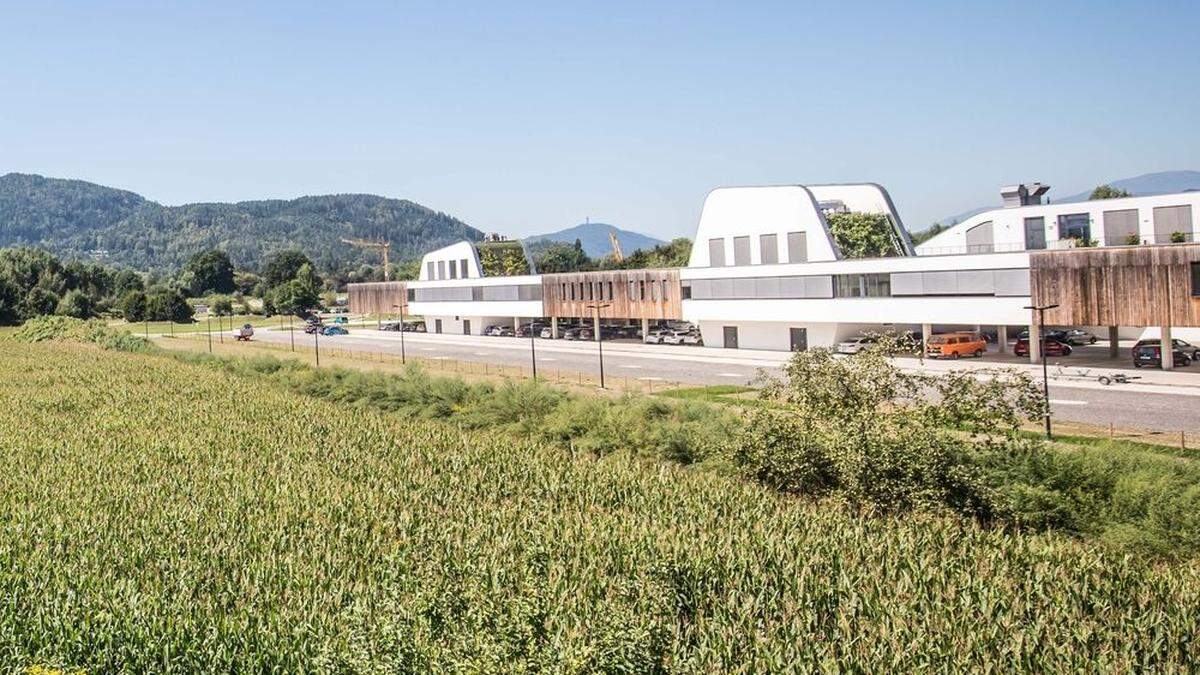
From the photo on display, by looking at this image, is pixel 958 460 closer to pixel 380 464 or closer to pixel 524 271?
pixel 380 464

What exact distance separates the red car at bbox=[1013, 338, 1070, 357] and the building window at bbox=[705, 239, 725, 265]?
21141 millimetres

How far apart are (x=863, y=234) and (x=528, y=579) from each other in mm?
55610

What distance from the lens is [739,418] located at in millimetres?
32281

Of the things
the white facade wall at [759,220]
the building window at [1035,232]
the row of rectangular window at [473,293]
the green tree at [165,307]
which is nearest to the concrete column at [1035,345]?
the building window at [1035,232]

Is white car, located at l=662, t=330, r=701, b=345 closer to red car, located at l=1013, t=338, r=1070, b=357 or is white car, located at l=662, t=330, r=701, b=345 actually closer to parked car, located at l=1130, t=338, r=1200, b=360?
red car, located at l=1013, t=338, r=1070, b=357

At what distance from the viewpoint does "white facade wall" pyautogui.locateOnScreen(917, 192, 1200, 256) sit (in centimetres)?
5466

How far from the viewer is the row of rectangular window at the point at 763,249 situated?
65306 mm

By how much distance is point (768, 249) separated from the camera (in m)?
67.4

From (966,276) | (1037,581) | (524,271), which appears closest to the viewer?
(1037,581)

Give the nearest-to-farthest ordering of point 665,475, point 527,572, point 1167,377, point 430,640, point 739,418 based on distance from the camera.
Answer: point 430,640 < point 527,572 < point 665,475 < point 739,418 < point 1167,377

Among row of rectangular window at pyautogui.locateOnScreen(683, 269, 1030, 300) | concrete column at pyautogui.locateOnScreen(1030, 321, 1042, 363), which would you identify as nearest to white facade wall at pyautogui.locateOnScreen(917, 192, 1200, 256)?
row of rectangular window at pyautogui.locateOnScreen(683, 269, 1030, 300)

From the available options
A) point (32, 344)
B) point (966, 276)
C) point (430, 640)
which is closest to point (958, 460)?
point (430, 640)

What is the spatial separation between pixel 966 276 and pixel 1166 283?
10240mm

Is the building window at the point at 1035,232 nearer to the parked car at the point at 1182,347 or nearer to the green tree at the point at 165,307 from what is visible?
the parked car at the point at 1182,347
